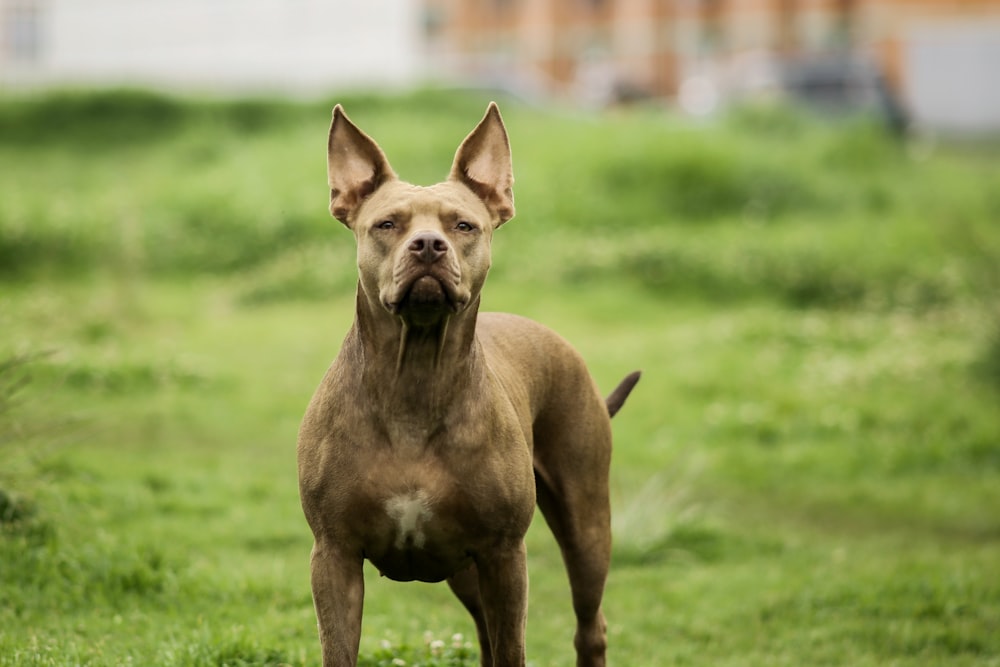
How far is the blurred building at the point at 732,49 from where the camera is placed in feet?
117

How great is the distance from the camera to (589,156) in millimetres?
20656

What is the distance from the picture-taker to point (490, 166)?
16.9 feet

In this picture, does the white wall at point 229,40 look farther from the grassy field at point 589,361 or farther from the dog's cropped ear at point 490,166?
the dog's cropped ear at point 490,166

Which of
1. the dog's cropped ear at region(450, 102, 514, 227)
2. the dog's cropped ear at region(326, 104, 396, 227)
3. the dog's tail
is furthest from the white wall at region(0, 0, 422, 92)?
the dog's cropped ear at region(326, 104, 396, 227)

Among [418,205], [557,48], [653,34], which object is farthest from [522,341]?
[557,48]

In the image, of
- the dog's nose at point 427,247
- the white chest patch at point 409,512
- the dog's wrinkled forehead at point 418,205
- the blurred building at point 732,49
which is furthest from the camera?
the blurred building at point 732,49

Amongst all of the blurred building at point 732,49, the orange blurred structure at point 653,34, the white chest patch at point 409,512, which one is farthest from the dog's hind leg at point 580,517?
the orange blurred structure at point 653,34

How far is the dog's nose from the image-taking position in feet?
14.3

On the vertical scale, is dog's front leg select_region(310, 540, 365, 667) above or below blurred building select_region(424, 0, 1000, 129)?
below

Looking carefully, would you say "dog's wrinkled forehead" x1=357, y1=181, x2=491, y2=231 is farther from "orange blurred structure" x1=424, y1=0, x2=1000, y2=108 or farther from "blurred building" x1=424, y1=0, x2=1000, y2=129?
"orange blurred structure" x1=424, y1=0, x2=1000, y2=108

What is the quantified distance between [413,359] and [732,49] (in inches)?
2054

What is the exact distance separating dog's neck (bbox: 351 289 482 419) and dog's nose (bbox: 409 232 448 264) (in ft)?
0.94

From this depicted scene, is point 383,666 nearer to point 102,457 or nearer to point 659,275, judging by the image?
point 102,457

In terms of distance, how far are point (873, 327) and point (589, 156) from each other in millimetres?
6885
